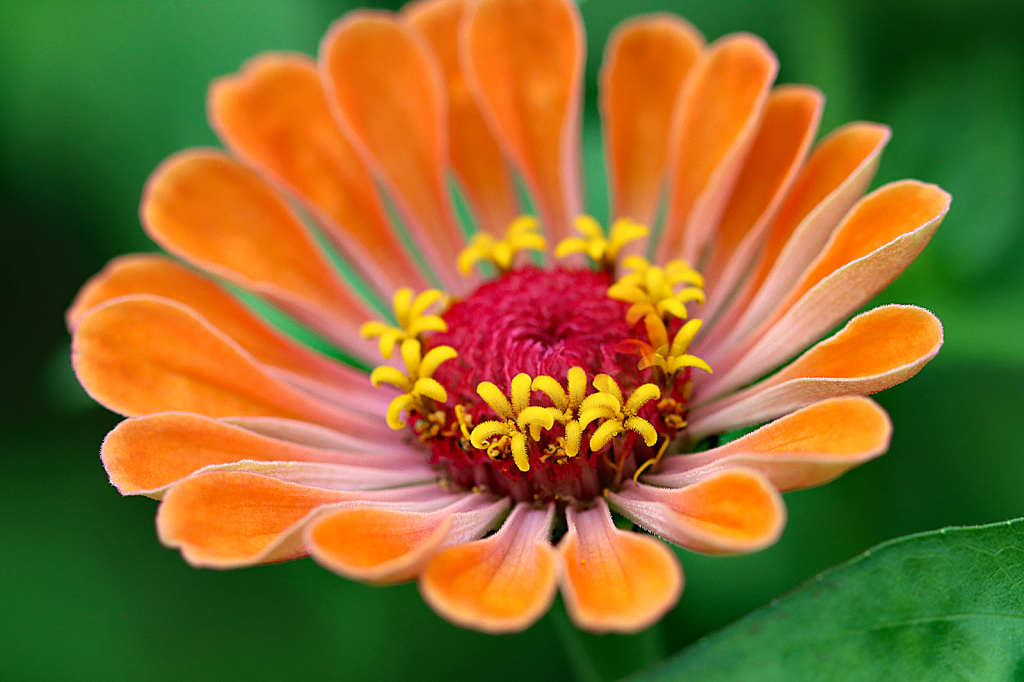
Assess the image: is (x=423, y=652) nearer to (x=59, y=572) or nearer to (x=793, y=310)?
(x=59, y=572)

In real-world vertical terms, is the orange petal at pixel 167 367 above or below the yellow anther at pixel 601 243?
above

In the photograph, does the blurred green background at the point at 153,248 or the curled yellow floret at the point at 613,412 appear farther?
the blurred green background at the point at 153,248

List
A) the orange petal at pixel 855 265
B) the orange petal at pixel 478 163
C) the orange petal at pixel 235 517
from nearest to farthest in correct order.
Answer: the orange petal at pixel 235 517, the orange petal at pixel 855 265, the orange petal at pixel 478 163

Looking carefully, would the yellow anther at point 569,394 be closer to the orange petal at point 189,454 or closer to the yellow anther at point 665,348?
the yellow anther at point 665,348

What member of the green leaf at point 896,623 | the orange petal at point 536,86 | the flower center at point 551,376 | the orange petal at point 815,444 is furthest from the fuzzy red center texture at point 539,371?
the green leaf at point 896,623

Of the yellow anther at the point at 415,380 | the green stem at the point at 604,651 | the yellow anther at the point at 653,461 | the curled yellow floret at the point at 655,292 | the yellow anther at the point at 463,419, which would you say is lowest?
the green stem at the point at 604,651

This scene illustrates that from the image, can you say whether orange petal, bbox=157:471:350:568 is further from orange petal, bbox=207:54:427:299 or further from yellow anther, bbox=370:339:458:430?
orange petal, bbox=207:54:427:299

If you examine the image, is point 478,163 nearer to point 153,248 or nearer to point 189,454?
point 153,248
